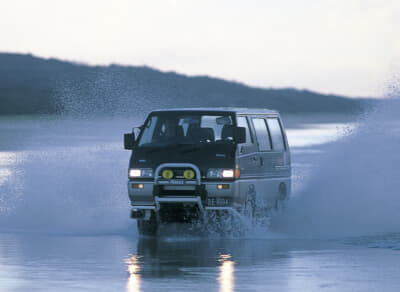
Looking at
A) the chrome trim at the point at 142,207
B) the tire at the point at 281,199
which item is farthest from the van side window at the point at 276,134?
the chrome trim at the point at 142,207

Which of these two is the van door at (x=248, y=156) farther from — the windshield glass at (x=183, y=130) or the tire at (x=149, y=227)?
the tire at (x=149, y=227)

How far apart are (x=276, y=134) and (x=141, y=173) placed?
11.3 feet

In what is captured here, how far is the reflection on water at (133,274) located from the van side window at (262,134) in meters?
4.96

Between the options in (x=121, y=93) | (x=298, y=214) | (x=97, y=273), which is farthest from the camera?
(x=121, y=93)

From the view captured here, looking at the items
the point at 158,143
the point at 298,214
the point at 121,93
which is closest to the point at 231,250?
the point at 158,143

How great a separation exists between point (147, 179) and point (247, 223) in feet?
5.71

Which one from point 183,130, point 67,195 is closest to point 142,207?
point 183,130

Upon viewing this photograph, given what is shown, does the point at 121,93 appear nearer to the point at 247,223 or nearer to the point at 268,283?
the point at 247,223

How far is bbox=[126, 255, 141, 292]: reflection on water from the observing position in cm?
1256

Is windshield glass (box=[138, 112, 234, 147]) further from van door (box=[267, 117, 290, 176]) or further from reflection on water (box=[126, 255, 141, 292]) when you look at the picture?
reflection on water (box=[126, 255, 141, 292])

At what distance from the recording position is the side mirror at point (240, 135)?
18.7 m

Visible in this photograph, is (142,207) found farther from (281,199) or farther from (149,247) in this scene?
(281,199)

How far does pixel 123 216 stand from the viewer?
22.2 m

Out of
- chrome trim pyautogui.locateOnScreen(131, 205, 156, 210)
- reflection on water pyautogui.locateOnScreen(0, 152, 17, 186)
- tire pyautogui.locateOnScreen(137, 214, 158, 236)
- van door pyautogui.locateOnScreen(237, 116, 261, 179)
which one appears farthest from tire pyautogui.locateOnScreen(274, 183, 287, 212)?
reflection on water pyautogui.locateOnScreen(0, 152, 17, 186)
